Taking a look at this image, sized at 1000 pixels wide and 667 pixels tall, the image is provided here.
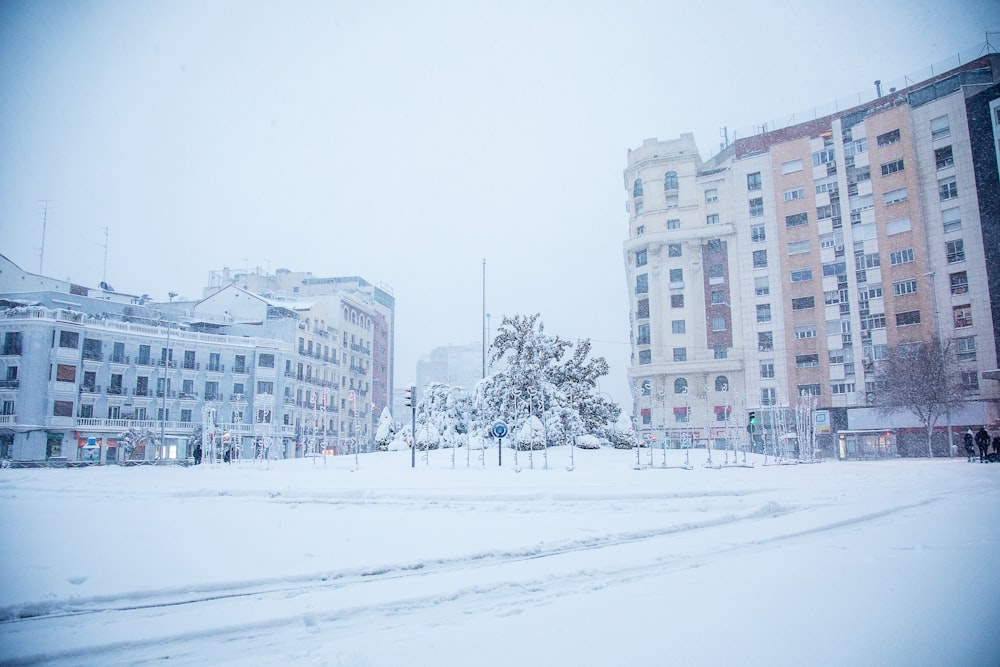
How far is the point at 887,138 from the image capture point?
2005 inches

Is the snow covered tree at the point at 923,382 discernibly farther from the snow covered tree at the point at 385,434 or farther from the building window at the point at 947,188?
the snow covered tree at the point at 385,434

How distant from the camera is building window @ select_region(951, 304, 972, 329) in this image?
1837 inches

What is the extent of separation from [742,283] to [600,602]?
57.8 meters

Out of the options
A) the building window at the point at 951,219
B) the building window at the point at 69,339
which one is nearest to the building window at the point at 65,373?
the building window at the point at 69,339

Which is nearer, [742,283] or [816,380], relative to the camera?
[816,380]

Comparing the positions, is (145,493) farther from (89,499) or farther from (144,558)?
(144,558)

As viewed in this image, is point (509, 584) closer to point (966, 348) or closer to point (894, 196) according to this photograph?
point (966, 348)

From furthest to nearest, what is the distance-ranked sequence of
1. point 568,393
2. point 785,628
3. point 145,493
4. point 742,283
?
point 742,283 < point 568,393 < point 145,493 < point 785,628

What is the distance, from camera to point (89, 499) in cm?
1442

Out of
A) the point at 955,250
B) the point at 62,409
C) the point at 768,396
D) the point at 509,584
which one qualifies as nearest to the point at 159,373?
the point at 62,409

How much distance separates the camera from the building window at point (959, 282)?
46906 millimetres

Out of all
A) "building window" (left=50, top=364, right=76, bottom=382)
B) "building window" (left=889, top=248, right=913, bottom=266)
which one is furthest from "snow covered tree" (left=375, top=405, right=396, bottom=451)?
"building window" (left=889, top=248, right=913, bottom=266)

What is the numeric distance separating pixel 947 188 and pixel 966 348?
1235 centimetres

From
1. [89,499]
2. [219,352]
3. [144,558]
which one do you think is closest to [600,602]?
→ [144,558]
